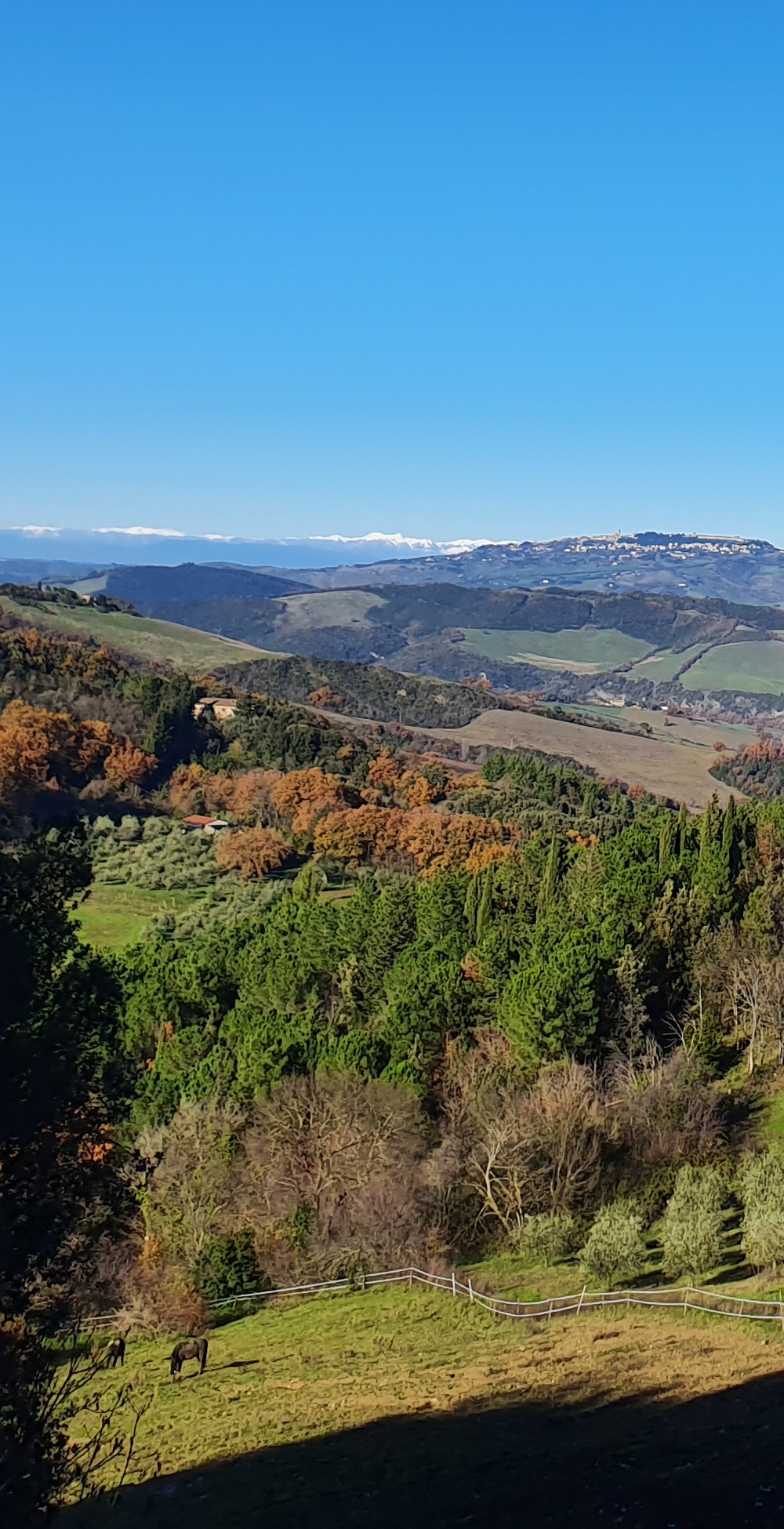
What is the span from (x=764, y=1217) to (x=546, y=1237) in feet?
18.0

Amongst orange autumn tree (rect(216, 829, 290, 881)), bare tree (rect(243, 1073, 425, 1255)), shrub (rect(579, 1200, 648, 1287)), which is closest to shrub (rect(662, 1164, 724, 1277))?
shrub (rect(579, 1200, 648, 1287))

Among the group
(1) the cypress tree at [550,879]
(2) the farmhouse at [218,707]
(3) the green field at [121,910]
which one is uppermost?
(2) the farmhouse at [218,707]

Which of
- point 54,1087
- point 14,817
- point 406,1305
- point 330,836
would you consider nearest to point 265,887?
point 330,836

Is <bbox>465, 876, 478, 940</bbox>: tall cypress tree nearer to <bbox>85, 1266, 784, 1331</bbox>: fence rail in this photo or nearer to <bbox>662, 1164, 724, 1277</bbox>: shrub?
<bbox>85, 1266, 784, 1331</bbox>: fence rail

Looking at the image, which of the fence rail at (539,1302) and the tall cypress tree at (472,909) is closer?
the fence rail at (539,1302)

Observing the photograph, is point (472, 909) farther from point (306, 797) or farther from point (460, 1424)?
point (306, 797)

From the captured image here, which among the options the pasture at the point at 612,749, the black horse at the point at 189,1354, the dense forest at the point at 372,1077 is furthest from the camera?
the pasture at the point at 612,749

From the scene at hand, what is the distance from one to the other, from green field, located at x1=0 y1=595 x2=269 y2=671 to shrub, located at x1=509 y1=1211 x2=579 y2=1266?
413ft

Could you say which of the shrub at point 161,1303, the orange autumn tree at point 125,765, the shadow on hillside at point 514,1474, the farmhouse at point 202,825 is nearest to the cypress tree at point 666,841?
the shrub at point 161,1303

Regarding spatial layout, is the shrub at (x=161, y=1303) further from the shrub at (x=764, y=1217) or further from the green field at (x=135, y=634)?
the green field at (x=135, y=634)

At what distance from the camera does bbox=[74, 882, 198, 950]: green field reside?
5828cm

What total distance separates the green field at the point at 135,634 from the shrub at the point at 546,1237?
125963 millimetres

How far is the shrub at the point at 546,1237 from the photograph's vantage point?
27594 mm

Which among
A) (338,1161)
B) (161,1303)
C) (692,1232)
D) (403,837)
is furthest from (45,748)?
(692,1232)
